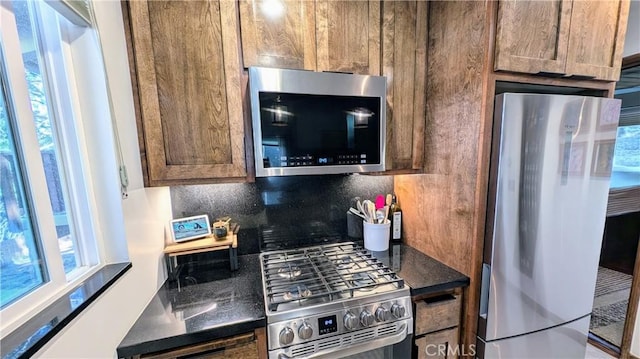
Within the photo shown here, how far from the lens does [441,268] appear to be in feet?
4.28

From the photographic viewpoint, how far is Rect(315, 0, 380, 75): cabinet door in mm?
1187

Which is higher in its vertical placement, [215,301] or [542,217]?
[542,217]

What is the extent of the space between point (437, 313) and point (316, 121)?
106 cm

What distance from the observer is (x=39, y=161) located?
2.13 ft

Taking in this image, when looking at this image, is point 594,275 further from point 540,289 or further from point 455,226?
point 455,226

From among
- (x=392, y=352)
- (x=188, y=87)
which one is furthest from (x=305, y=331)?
(x=188, y=87)

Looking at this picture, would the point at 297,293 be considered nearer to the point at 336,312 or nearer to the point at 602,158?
the point at 336,312

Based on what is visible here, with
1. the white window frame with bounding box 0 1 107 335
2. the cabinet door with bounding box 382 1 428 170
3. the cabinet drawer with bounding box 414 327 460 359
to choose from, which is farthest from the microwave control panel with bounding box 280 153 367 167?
the cabinet drawer with bounding box 414 327 460 359

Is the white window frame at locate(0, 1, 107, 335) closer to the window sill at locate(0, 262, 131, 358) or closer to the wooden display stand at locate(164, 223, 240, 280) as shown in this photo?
the window sill at locate(0, 262, 131, 358)

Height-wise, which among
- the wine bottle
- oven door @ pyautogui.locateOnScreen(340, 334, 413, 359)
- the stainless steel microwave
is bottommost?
oven door @ pyautogui.locateOnScreen(340, 334, 413, 359)

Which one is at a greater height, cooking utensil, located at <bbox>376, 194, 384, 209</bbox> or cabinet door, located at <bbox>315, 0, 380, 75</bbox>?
cabinet door, located at <bbox>315, 0, 380, 75</bbox>

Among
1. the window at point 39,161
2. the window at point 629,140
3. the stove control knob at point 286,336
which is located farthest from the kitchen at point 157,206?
the window at point 629,140

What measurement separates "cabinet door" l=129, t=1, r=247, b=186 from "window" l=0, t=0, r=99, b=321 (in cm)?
25

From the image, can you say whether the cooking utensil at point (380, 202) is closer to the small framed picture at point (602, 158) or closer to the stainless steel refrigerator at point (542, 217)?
the stainless steel refrigerator at point (542, 217)
